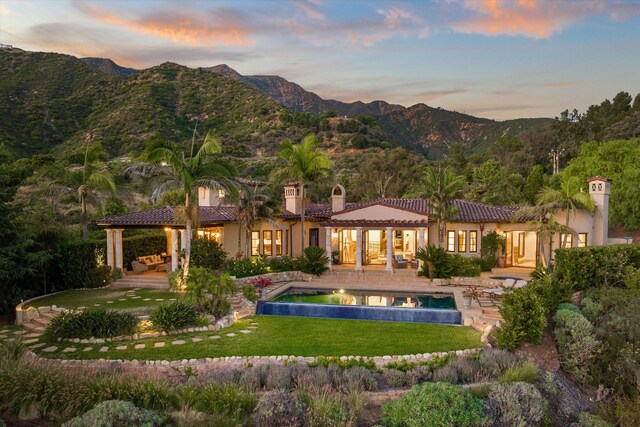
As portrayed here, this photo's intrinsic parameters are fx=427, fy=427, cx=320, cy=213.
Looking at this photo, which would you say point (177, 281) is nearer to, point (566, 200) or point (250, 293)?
point (250, 293)

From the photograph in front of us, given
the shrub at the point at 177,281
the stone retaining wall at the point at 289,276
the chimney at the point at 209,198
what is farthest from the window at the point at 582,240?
the shrub at the point at 177,281

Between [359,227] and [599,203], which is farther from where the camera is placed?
[359,227]

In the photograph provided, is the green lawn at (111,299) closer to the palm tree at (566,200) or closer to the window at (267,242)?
the window at (267,242)

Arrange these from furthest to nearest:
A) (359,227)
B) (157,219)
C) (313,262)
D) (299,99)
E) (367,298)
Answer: (299,99), (359,227), (313,262), (157,219), (367,298)

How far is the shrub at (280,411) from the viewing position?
287 inches

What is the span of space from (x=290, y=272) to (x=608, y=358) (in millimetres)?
14267

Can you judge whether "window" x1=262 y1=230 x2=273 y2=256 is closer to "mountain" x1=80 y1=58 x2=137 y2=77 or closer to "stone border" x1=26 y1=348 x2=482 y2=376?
"stone border" x1=26 y1=348 x2=482 y2=376

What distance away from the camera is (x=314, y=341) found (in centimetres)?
1255

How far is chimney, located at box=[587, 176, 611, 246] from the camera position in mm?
23562

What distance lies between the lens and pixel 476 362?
1058cm

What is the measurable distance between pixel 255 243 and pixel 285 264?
3.12m

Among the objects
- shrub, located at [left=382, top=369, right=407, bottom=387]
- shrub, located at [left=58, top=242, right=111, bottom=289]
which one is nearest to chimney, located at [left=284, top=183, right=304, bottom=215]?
shrub, located at [left=58, top=242, right=111, bottom=289]

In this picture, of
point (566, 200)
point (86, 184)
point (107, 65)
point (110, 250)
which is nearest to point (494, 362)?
point (566, 200)

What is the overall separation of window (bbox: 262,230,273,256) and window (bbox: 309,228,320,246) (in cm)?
277
